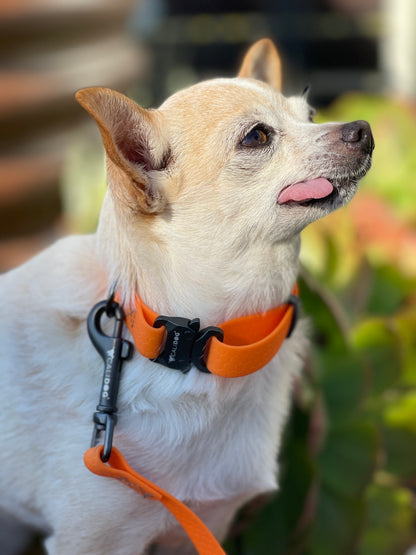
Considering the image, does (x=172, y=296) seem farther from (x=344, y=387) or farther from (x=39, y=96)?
(x=39, y=96)

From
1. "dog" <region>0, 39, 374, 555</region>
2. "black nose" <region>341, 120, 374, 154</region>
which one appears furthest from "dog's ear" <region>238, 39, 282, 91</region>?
"black nose" <region>341, 120, 374, 154</region>

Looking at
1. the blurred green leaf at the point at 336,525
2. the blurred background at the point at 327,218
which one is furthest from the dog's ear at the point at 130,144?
the blurred green leaf at the point at 336,525

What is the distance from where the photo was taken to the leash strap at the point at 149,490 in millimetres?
1028

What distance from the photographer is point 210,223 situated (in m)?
1.08

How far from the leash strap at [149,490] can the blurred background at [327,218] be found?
0.85 feet

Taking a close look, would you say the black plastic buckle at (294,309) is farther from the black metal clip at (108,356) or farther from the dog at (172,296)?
the black metal clip at (108,356)

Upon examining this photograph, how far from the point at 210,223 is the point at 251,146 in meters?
0.14

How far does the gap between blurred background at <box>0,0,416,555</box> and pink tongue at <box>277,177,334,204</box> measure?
46 centimetres

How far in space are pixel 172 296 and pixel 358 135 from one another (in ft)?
1.19

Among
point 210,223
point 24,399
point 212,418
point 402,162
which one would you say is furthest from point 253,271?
point 402,162

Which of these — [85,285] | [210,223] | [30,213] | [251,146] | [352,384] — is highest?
[251,146]

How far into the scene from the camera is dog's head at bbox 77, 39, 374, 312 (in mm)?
1062

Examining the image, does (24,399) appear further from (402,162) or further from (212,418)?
(402,162)

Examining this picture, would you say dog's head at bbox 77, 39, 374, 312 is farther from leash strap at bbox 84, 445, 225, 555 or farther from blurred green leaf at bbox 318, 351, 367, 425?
blurred green leaf at bbox 318, 351, 367, 425
